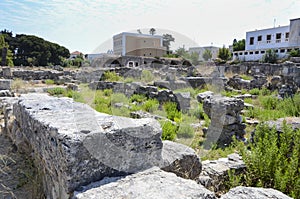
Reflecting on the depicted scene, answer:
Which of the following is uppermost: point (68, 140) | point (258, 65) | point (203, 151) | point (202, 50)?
point (202, 50)

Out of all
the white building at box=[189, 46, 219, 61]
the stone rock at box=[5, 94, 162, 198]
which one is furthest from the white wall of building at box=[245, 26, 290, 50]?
the stone rock at box=[5, 94, 162, 198]

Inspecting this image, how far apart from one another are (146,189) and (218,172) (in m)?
1.72

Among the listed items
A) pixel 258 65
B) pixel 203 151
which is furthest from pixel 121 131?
pixel 258 65

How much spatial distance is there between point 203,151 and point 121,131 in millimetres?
3290

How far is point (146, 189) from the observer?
68.9 inches

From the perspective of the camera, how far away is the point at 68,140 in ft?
6.00

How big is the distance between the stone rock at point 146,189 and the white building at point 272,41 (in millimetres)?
35083

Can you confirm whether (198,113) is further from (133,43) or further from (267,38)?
(267,38)

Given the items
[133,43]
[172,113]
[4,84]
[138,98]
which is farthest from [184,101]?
[133,43]

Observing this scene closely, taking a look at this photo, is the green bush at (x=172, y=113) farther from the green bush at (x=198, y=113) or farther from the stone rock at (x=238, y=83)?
the stone rock at (x=238, y=83)

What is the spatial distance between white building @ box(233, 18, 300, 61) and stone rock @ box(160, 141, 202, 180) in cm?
3411

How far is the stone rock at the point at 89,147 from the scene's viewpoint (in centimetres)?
184

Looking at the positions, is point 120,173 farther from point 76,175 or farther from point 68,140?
point 68,140

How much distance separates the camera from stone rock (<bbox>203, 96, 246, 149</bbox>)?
581cm
